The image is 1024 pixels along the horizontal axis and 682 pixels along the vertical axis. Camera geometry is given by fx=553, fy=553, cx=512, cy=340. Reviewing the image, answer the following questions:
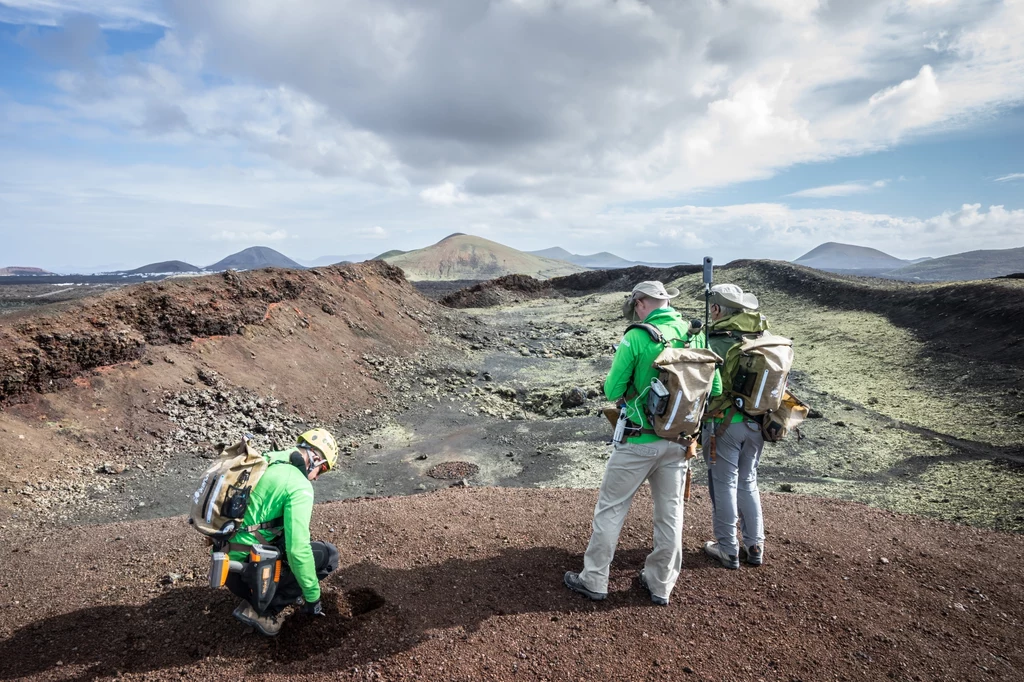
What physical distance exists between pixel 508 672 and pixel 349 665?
3.31ft

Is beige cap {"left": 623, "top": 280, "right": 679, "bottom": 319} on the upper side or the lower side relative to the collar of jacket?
upper

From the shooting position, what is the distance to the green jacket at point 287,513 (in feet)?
11.6

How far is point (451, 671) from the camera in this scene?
350cm

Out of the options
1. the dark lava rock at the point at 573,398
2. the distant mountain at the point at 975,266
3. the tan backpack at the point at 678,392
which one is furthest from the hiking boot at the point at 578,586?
the distant mountain at the point at 975,266

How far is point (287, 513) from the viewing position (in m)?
3.54

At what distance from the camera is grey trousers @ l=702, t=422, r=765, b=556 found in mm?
4668

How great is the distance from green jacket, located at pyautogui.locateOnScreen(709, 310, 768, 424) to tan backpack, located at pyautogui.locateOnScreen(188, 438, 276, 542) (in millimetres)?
3548

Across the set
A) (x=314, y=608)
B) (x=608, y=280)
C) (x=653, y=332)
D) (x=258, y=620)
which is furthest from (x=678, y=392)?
(x=608, y=280)

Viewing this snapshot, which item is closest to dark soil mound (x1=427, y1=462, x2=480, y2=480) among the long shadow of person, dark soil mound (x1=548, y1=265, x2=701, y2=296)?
the long shadow of person

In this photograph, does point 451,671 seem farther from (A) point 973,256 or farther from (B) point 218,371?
(A) point 973,256

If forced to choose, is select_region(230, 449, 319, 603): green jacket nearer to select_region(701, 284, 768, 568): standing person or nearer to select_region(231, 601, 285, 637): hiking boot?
select_region(231, 601, 285, 637): hiking boot

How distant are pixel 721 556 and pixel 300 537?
11.2 feet

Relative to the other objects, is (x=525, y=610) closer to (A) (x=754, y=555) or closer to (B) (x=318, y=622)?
(B) (x=318, y=622)

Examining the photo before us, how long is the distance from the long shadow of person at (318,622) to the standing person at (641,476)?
0.25m
